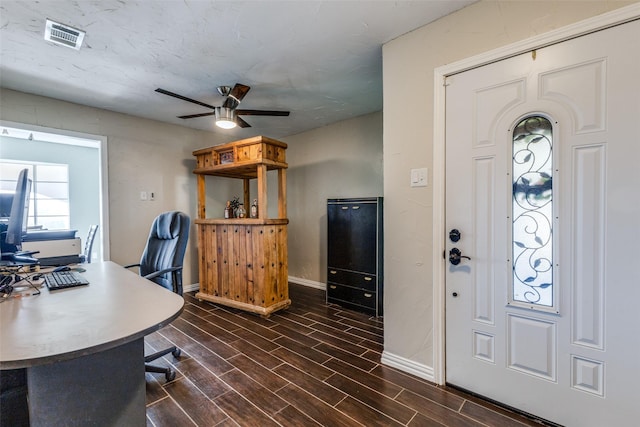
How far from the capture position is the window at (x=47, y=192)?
5.19 metres

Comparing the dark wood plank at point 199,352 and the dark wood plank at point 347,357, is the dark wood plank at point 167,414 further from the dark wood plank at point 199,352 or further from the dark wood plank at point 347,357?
the dark wood plank at point 347,357

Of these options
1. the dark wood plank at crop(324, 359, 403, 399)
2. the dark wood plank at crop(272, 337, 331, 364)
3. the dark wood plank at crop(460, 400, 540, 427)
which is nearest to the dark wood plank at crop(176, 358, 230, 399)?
the dark wood plank at crop(272, 337, 331, 364)

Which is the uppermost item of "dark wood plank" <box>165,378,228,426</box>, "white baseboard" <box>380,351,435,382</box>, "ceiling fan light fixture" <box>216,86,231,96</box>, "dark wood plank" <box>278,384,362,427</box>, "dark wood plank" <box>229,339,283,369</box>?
"ceiling fan light fixture" <box>216,86,231,96</box>

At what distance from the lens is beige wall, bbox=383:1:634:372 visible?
176cm

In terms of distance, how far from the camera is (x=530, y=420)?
156 cm

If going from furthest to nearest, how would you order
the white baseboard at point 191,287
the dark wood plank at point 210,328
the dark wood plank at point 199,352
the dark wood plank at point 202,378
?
the white baseboard at point 191,287, the dark wood plank at point 210,328, the dark wood plank at point 199,352, the dark wood plank at point 202,378

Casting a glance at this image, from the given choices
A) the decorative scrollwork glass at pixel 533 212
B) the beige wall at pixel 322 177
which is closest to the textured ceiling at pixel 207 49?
the beige wall at pixel 322 177

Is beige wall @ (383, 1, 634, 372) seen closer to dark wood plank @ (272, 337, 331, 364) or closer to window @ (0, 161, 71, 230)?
dark wood plank @ (272, 337, 331, 364)

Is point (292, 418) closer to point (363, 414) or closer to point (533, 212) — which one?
point (363, 414)

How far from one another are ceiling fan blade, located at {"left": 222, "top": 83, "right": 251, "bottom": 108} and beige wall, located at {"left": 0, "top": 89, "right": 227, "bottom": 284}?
1.81m

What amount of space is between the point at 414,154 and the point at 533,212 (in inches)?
31.5

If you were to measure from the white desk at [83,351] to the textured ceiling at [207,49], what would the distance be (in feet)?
5.78

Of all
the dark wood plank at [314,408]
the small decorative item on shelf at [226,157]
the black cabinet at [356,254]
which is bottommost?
the dark wood plank at [314,408]

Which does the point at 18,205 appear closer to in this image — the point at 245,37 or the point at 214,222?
the point at 245,37
